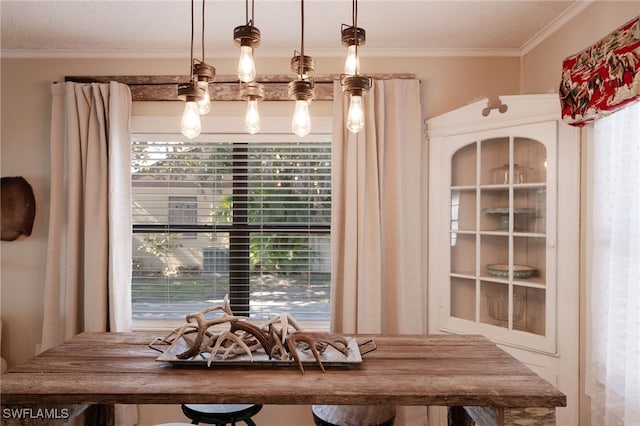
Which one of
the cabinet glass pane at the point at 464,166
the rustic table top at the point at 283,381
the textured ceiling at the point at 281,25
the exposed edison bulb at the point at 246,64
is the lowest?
the rustic table top at the point at 283,381

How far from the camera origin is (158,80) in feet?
9.68

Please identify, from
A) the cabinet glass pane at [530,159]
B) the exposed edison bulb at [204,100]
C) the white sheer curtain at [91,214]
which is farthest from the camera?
the white sheer curtain at [91,214]

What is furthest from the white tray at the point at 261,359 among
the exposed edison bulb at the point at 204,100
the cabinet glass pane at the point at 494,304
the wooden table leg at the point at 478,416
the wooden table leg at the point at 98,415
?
the cabinet glass pane at the point at 494,304

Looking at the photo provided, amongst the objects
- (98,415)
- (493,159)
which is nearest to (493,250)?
(493,159)

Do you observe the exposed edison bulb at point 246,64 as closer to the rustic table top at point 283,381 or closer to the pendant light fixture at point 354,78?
the pendant light fixture at point 354,78

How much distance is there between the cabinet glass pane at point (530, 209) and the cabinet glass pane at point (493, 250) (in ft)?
0.38

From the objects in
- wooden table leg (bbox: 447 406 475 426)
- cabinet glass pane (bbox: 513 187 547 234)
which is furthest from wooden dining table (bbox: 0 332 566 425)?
cabinet glass pane (bbox: 513 187 547 234)

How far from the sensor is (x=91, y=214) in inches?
112

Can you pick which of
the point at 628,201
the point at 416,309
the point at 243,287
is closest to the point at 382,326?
the point at 416,309

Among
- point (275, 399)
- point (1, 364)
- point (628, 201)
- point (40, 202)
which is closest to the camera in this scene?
point (275, 399)

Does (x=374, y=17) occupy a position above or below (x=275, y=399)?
above

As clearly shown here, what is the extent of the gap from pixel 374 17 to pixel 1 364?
3.17 metres

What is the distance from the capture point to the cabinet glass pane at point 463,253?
2707 mm

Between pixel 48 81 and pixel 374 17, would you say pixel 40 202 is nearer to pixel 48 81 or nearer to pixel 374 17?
pixel 48 81
